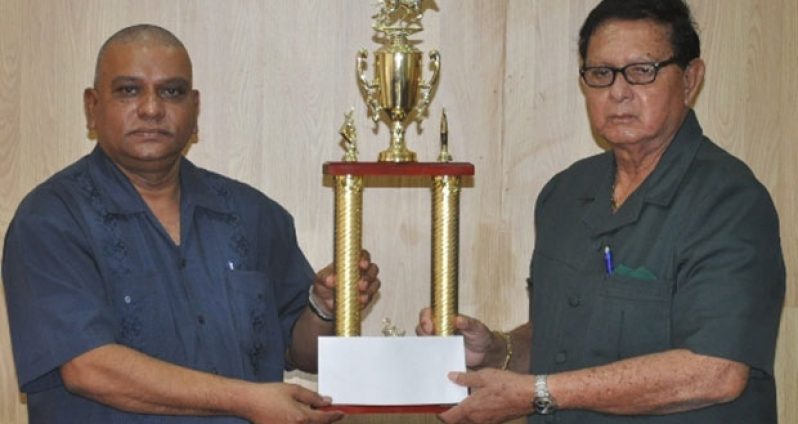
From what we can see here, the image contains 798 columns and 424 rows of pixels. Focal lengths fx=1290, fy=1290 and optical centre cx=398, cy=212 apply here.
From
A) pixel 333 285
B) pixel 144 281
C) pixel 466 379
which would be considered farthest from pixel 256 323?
pixel 466 379

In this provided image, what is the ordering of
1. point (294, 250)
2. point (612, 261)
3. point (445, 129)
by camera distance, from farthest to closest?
point (294, 250) < point (445, 129) < point (612, 261)

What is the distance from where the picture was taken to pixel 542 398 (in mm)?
2613

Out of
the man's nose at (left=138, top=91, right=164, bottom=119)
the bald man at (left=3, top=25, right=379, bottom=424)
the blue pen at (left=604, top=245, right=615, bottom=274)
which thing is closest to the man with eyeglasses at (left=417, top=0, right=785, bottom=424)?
the blue pen at (left=604, top=245, right=615, bottom=274)

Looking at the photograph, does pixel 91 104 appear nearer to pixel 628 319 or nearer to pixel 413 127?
pixel 413 127

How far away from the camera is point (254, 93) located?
3.45 metres

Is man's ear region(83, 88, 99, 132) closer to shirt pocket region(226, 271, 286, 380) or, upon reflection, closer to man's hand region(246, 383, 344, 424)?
shirt pocket region(226, 271, 286, 380)

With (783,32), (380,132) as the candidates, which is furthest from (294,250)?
(783,32)

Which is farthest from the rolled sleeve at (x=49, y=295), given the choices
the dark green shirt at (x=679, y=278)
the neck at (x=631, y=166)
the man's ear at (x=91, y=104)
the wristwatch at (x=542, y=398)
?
the neck at (x=631, y=166)

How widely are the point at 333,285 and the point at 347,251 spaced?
4.4 inches

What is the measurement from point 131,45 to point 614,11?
104 centimetres

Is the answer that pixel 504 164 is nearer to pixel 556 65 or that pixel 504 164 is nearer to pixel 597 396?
pixel 556 65

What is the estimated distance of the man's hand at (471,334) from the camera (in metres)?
2.90

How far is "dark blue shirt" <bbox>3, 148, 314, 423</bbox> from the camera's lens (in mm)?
2658

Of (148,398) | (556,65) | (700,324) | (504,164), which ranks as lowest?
(148,398)
